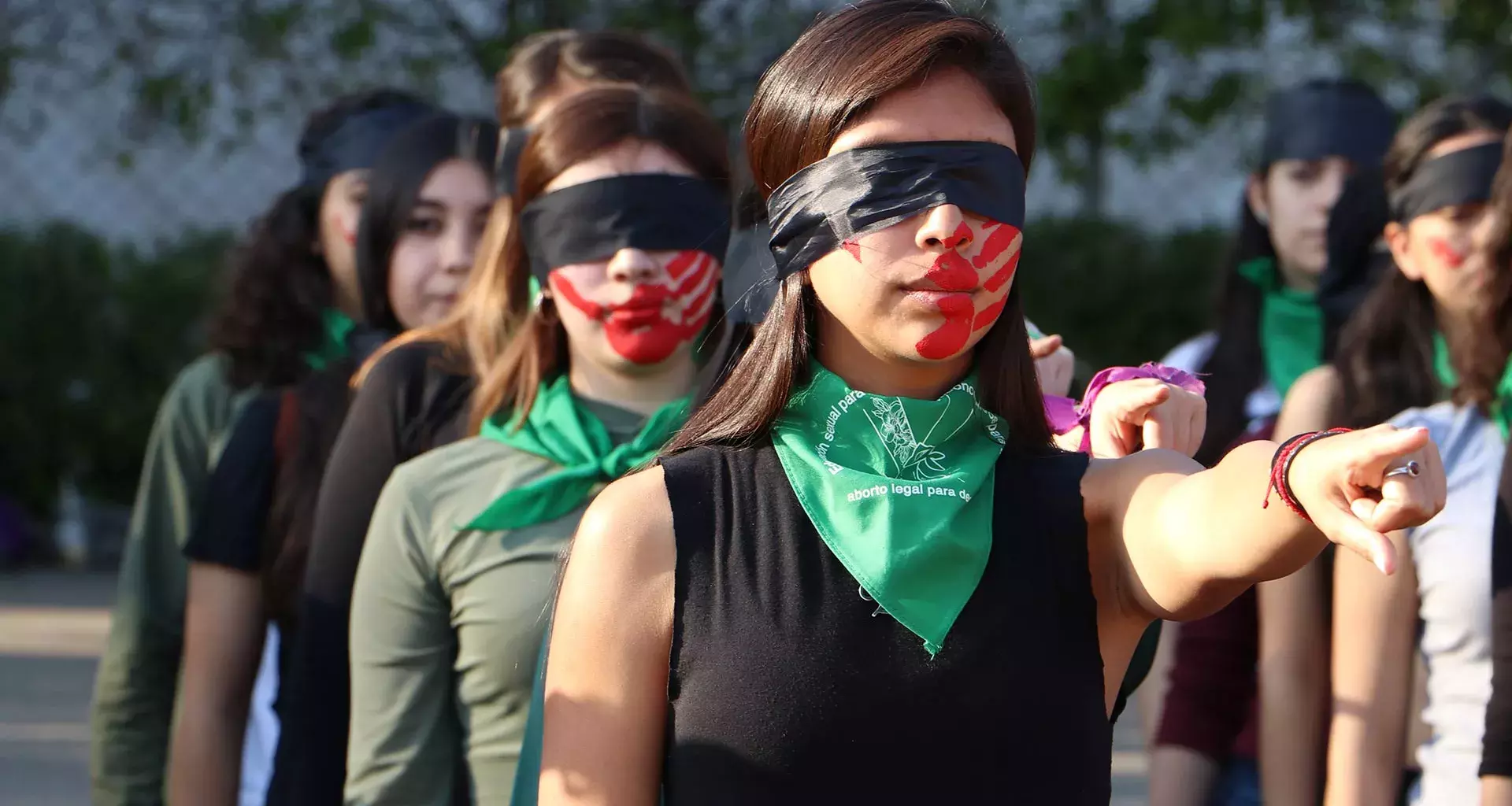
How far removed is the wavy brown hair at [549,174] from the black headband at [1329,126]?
212 cm

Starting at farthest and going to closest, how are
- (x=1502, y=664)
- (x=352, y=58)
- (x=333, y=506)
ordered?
(x=352, y=58) → (x=333, y=506) → (x=1502, y=664)

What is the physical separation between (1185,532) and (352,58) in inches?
366

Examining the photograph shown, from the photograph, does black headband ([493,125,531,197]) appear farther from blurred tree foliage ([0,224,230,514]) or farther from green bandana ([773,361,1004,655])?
blurred tree foliage ([0,224,230,514])

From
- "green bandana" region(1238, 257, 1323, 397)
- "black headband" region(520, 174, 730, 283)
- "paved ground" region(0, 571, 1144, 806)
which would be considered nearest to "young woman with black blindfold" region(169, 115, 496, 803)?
"black headband" region(520, 174, 730, 283)

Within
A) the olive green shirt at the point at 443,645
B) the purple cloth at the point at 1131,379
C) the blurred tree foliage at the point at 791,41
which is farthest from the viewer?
the blurred tree foliage at the point at 791,41

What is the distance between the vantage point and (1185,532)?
201cm

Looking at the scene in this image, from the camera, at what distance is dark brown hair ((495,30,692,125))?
12.5 ft

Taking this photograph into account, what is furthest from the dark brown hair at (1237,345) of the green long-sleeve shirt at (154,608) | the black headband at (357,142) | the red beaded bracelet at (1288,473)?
the red beaded bracelet at (1288,473)

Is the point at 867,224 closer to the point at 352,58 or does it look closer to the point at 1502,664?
the point at 1502,664

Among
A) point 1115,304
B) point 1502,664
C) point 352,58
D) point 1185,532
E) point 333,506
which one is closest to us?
point 1185,532

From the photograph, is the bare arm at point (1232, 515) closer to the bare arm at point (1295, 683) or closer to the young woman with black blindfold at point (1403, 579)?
the young woman with black blindfold at point (1403, 579)

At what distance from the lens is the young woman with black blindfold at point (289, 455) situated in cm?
373

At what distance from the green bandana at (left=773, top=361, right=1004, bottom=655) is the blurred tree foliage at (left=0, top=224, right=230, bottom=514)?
32.1 ft

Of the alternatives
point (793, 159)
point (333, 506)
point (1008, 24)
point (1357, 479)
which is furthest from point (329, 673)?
point (1008, 24)
